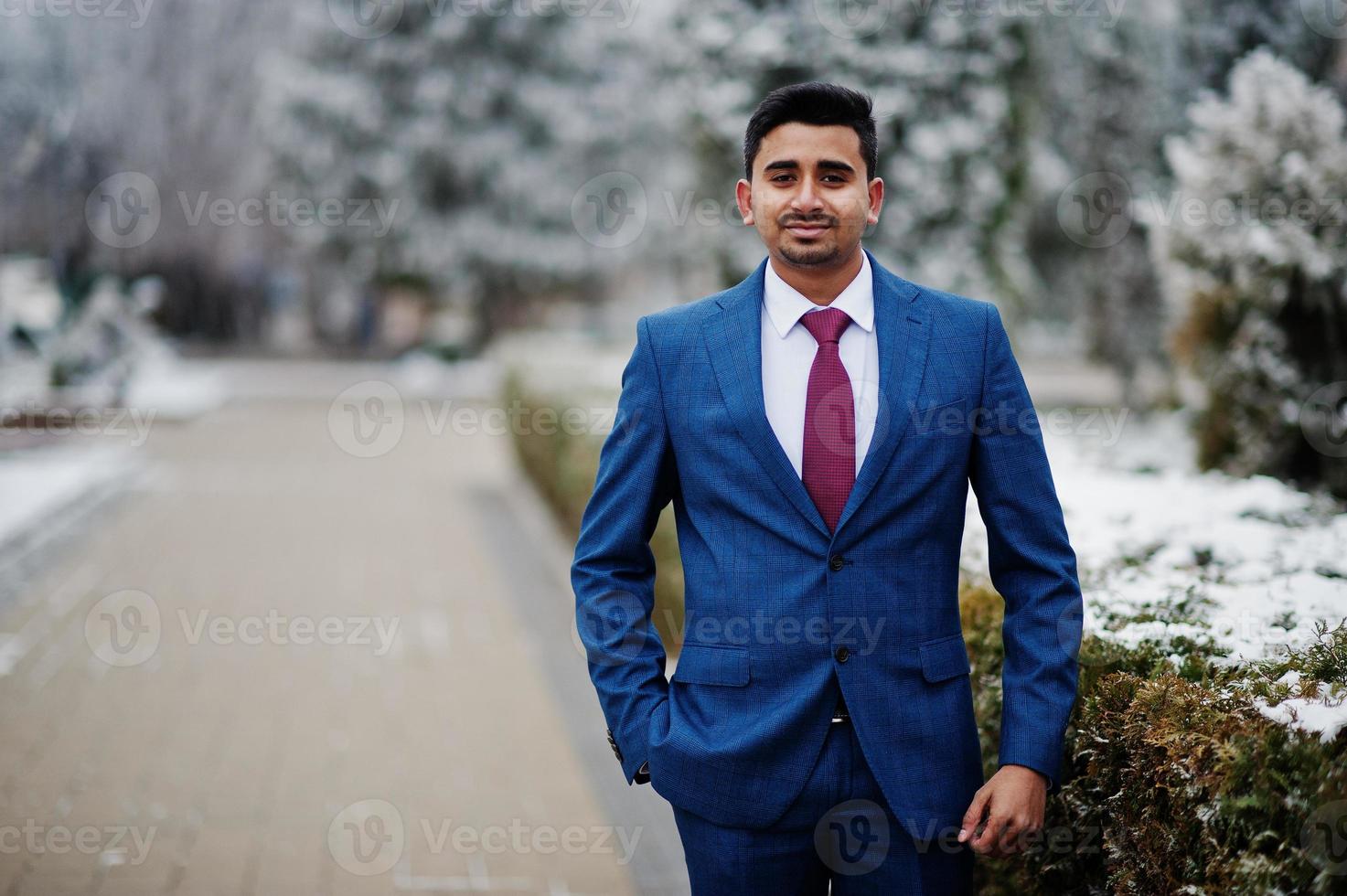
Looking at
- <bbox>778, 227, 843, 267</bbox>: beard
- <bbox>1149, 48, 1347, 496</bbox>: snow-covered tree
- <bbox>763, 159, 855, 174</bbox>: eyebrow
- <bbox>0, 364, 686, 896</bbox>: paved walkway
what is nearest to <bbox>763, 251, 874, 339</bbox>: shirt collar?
<bbox>778, 227, 843, 267</bbox>: beard

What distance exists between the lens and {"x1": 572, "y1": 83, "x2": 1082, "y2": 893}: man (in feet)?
7.57

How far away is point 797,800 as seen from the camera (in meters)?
2.30

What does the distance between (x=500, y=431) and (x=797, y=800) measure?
51.2 ft

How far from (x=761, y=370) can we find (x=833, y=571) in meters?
0.43

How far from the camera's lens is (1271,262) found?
21.1 feet

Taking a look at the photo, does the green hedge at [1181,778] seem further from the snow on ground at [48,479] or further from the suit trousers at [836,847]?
the snow on ground at [48,479]

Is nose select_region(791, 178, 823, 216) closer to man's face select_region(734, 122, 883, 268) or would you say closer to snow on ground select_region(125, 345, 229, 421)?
man's face select_region(734, 122, 883, 268)

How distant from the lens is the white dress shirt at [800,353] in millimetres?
2422

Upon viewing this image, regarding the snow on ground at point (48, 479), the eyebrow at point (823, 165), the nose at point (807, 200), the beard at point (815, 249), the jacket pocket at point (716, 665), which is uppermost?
the eyebrow at point (823, 165)

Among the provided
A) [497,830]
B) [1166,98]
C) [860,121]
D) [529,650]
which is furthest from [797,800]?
[1166,98]

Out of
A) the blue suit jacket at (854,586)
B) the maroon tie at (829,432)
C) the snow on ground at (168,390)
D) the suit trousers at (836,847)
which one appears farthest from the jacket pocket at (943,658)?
the snow on ground at (168,390)

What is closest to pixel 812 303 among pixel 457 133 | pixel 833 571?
pixel 833 571

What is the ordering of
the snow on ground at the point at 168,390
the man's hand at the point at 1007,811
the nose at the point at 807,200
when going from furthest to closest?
1. the snow on ground at the point at 168,390
2. the nose at the point at 807,200
3. the man's hand at the point at 1007,811

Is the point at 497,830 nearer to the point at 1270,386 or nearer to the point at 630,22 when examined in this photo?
the point at 1270,386
